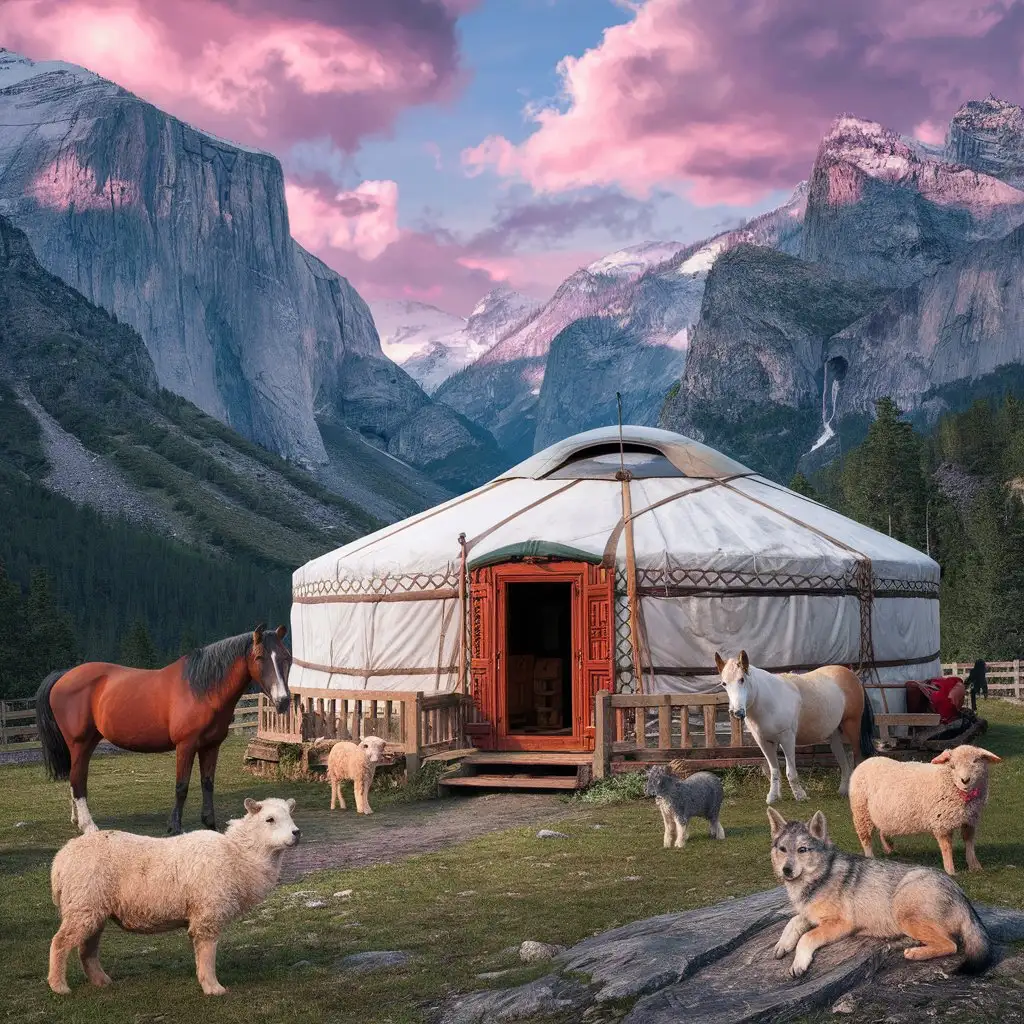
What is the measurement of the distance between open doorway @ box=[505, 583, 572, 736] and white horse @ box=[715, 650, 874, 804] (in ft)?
Result: 12.5

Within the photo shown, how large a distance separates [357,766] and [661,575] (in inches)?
149

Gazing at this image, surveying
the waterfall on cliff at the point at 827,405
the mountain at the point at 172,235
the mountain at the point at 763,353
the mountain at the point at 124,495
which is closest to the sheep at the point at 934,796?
the mountain at the point at 124,495

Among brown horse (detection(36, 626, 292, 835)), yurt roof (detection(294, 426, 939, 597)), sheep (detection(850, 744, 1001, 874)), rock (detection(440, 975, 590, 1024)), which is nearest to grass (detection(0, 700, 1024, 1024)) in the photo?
rock (detection(440, 975, 590, 1024))

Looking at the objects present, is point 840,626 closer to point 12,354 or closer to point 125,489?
point 125,489

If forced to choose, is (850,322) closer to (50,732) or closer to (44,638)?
(44,638)

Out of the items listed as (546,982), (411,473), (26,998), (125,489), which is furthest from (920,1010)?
(411,473)

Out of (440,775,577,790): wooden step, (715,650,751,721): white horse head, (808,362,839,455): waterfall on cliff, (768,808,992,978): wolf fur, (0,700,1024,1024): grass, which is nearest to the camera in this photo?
(768,808,992,978): wolf fur

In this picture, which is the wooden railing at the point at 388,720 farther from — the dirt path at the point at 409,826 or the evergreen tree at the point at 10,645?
the evergreen tree at the point at 10,645

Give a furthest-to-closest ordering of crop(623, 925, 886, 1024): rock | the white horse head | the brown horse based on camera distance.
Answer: the white horse head → the brown horse → crop(623, 925, 886, 1024): rock

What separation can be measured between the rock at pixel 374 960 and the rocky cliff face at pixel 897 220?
594 feet

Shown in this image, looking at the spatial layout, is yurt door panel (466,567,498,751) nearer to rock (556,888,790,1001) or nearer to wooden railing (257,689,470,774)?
wooden railing (257,689,470,774)

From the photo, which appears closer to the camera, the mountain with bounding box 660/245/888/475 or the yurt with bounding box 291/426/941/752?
the yurt with bounding box 291/426/941/752

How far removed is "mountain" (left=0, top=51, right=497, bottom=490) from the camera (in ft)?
442

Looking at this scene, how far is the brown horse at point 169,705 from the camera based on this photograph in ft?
31.0
